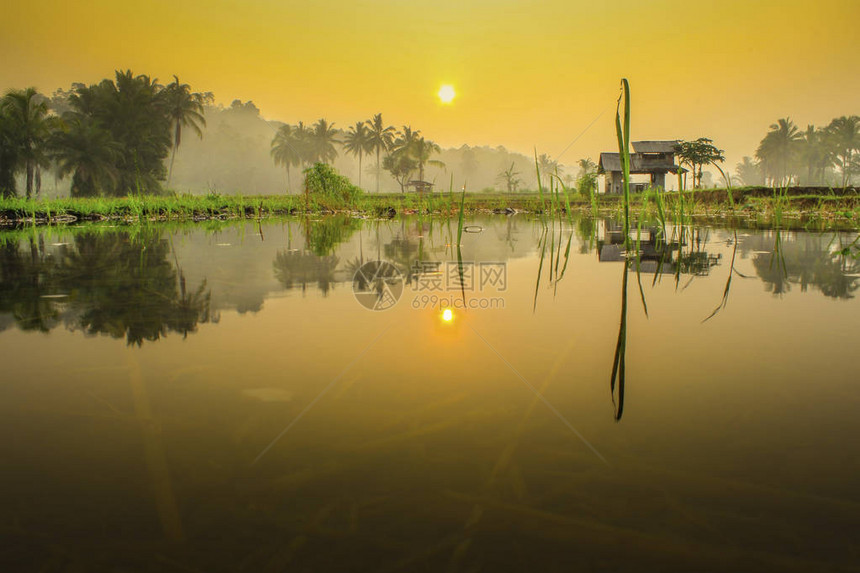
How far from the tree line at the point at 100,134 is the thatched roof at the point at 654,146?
44.5 meters

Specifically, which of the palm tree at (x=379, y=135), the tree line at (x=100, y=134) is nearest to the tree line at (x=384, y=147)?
the palm tree at (x=379, y=135)

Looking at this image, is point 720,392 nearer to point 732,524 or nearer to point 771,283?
point 732,524

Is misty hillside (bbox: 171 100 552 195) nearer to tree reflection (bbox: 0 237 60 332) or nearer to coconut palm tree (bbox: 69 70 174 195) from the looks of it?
coconut palm tree (bbox: 69 70 174 195)

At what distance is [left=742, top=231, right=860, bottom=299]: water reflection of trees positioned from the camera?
4.98 m

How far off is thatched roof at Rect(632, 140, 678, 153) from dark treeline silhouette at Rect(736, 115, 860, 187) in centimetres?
5871

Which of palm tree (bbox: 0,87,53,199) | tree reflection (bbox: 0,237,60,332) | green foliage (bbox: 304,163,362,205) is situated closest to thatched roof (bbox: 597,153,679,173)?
green foliage (bbox: 304,163,362,205)

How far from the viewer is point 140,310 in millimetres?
4117

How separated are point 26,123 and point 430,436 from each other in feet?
180

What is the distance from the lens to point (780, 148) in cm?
10556

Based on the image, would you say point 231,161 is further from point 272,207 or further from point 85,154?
point 272,207

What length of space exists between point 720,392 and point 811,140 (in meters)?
134

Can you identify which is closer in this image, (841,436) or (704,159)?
(841,436)

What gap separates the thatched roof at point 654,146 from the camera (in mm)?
49219

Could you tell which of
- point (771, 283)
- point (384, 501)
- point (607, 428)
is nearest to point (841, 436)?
point (607, 428)
